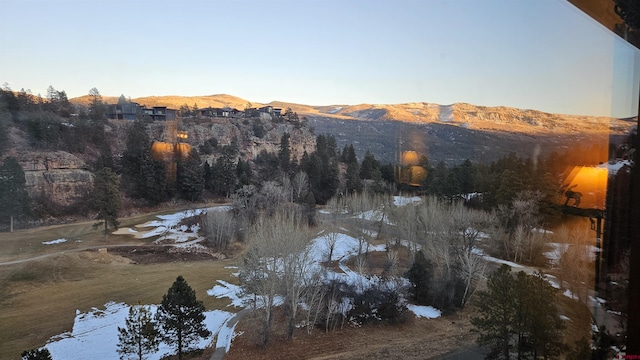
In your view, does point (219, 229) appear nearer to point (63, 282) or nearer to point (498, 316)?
point (63, 282)

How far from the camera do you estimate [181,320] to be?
105 inches

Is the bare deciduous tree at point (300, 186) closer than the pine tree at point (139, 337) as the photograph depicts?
No

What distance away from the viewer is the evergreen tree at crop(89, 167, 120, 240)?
27.4 ft

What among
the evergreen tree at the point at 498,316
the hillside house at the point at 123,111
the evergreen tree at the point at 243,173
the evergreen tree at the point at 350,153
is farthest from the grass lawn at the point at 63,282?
the evergreen tree at the point at 243,173

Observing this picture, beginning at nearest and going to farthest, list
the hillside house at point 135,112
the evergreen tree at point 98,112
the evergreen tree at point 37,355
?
the evergreen tree at point 37,355
the evergreen tree at point 98,112
the hillside house at point 135,112

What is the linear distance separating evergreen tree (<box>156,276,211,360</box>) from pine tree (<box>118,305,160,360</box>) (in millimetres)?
84

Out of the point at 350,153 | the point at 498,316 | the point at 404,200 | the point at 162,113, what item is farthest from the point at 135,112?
the point at 498,316

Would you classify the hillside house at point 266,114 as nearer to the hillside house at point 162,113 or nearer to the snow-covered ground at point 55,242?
the hillside house at point 162,113

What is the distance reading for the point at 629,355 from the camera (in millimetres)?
527

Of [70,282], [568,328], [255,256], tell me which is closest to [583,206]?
[568,328]

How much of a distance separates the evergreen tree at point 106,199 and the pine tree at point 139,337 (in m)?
5.62

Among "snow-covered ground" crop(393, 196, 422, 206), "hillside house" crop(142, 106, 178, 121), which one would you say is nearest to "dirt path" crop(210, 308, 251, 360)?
"snow-covered ground" crop(393, 196, 422, 206)

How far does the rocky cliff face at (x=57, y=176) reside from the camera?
5375 mm

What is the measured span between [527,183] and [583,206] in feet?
1.66
